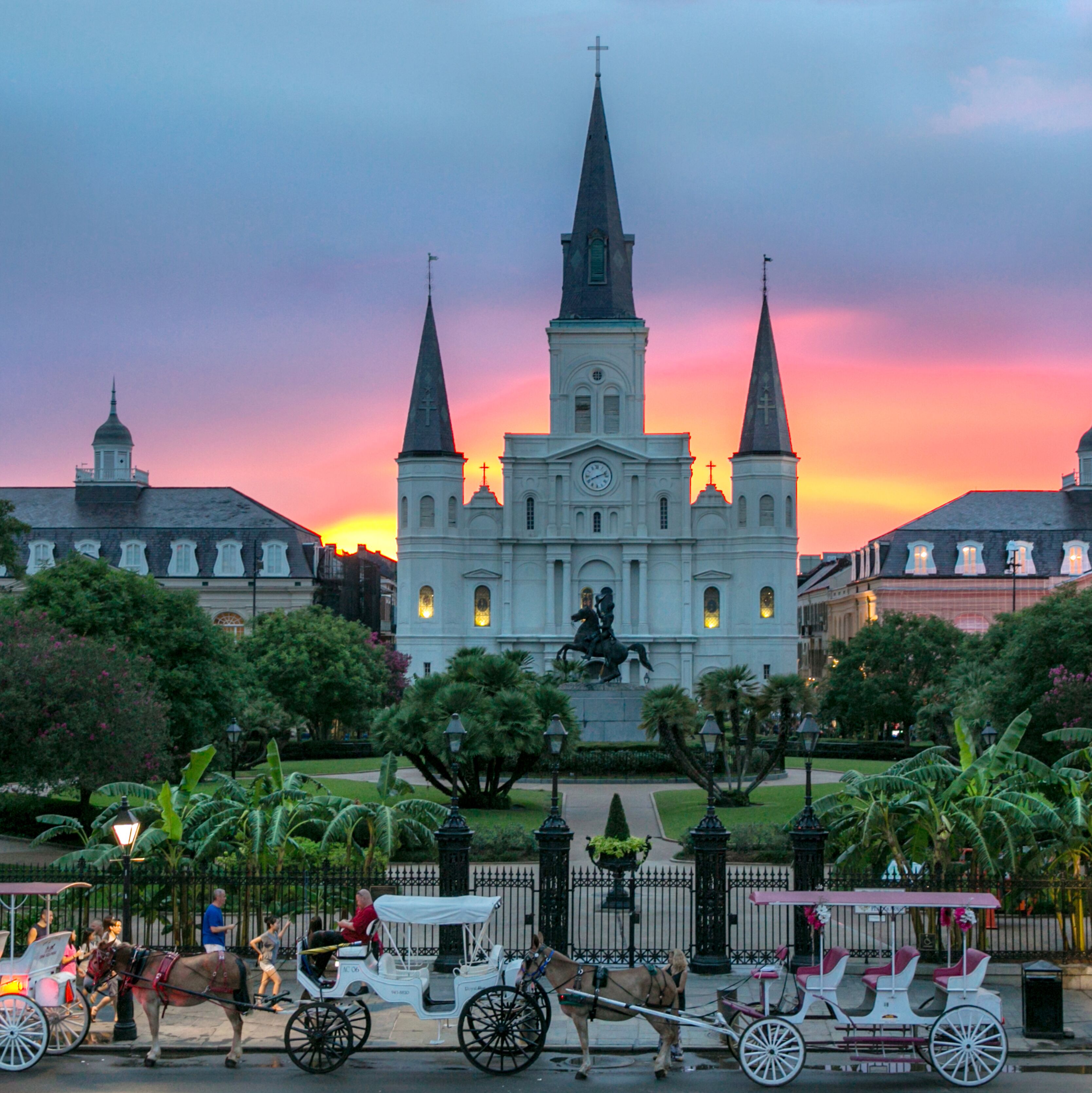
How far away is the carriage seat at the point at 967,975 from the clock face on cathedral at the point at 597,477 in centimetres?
7760

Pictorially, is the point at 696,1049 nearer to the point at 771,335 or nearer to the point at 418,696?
the point at 418,696

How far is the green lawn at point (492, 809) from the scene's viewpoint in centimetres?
4047

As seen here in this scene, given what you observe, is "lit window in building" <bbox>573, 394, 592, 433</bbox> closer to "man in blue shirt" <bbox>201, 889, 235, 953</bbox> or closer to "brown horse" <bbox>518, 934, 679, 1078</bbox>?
"man in blue shirt" <bbox>201, 889, 235, 953</bbox>

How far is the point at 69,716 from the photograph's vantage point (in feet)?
111

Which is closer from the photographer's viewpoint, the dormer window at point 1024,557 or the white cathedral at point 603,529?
the white cathedral at point 603,529

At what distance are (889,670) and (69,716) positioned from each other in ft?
167

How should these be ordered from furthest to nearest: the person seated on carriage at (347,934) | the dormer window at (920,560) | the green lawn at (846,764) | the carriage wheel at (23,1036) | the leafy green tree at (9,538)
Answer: the dormer window at (920,560), the green lawn at (846,764), the leafy green tree at (9,538), the person seated on carriage at (347,934), the carriage wheel at (23,1036)

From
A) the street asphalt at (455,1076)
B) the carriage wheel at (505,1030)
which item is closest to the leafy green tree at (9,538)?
the street asphalt at (455,1076)

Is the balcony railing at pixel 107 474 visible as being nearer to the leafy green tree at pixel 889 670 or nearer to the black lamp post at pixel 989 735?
the leafy green tree at pixel 889 670

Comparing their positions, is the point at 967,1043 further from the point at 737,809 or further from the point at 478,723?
the point at 737,809

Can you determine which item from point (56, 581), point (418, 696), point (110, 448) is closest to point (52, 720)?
point (418, 696)

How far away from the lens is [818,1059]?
17.1 metres

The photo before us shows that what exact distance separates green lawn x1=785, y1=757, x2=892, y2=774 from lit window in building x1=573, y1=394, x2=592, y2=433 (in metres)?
32.3

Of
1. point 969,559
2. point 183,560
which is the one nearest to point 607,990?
point 969,559
